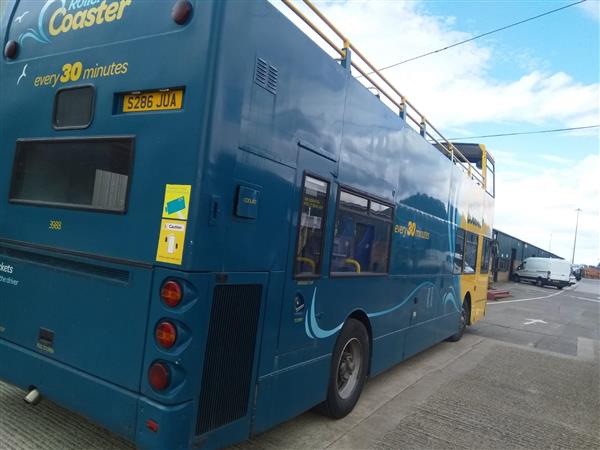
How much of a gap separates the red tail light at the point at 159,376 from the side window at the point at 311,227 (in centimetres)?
132

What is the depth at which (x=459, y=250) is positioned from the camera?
868cm

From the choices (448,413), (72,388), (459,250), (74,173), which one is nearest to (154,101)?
(74,173)

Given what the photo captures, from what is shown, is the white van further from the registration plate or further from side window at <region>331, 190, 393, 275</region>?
the registration plate

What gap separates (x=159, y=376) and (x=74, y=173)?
1.71 metres

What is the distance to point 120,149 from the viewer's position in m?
3.16

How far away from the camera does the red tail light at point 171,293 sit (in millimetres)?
2752

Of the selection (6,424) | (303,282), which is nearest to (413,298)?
(303,282)

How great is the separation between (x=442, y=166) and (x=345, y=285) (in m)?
3.61

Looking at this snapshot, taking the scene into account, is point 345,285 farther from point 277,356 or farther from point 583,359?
point 583,359

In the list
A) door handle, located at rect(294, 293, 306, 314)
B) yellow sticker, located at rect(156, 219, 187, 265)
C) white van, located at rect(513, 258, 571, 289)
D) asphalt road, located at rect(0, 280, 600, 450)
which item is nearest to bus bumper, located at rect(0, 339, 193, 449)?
asphalt road, located at rect(0, 280, 600, 450)

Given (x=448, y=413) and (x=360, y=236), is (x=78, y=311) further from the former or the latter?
(x=448, y=413)

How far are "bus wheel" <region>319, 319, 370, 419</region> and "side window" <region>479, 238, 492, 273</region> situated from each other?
674cm

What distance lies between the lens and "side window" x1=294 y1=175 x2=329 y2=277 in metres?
3.74

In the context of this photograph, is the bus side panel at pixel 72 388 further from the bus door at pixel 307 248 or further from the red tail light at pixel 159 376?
the bus door at pixel 307 248
